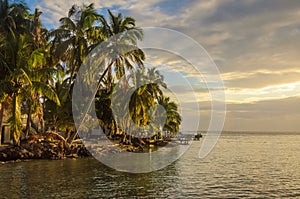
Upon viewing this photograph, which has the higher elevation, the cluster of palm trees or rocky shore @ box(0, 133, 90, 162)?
the cluster of palm trees

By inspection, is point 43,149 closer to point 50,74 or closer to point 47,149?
point 47,149

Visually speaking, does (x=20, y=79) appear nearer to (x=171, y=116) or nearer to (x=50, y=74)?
(x=50, y=74)

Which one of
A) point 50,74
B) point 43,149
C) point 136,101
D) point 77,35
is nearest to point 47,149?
point 43,149

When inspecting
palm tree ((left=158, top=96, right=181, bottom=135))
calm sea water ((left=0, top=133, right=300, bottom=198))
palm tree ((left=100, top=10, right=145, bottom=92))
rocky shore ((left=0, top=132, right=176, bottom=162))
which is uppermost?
palm tree ((left=100, top=10, right=145, bottom=92))

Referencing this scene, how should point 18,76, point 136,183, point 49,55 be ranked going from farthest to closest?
1. point 49,55
2. point 18,76
3. point 136,183

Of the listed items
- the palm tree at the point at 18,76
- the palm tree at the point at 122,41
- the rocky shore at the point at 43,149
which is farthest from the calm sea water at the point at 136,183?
the palm tree at the point at 122,41

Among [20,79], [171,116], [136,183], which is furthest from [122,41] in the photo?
[171,116]

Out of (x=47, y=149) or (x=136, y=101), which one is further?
(x=136, y=101)

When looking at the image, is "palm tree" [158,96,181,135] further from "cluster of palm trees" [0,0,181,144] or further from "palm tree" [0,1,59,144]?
"palm tree" [0,1,59,144]

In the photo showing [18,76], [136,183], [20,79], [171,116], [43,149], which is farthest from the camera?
[171,116]

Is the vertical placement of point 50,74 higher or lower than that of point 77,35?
lower

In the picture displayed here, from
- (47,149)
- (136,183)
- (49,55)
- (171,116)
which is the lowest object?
(136,183)

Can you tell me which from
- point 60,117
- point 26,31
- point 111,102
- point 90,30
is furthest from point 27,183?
point 111,102

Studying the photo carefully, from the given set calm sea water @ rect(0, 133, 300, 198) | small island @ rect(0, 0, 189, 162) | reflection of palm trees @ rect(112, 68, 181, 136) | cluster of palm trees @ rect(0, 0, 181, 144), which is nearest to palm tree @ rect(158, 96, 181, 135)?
reflection of palm trees @ rect(112, 68, 181, 136)
